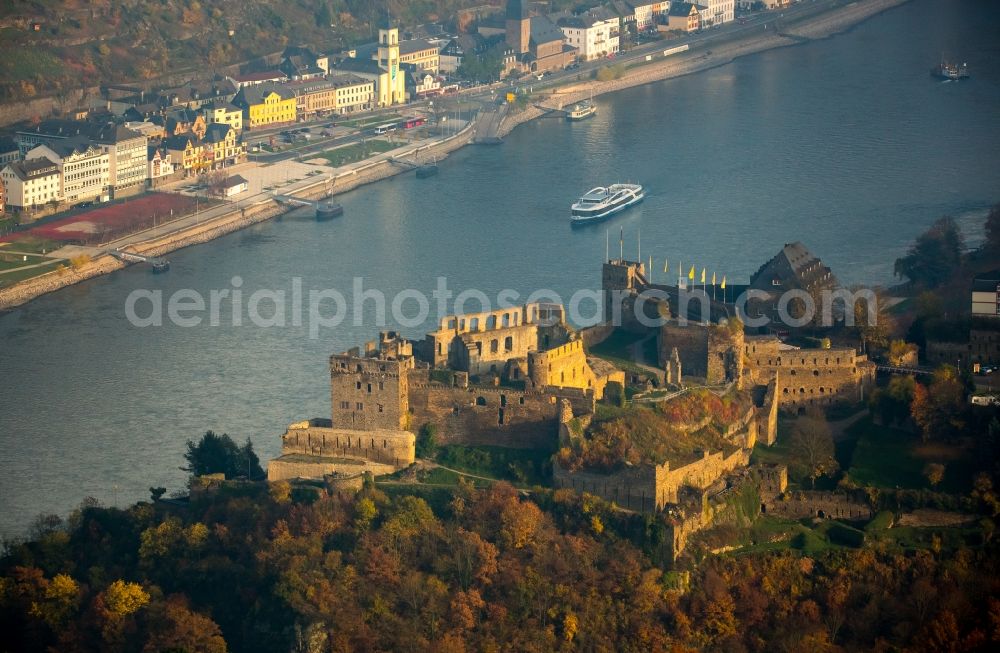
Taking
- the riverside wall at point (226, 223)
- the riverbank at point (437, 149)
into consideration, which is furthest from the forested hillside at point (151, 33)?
the riverside wall at point (226, 223)

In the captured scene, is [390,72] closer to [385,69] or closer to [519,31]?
[385,69]

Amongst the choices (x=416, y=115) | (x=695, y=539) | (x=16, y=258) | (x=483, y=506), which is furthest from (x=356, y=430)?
(x=416, y=115)

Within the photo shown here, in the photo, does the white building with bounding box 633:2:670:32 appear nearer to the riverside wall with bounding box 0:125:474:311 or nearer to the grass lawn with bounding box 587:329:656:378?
the riverside wall with bounding box 0:125:474:311

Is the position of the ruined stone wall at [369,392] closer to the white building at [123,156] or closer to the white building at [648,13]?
the white building at [123,156]

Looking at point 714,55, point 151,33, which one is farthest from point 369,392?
point 714,55

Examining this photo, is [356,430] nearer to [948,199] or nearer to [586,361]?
[586,361]

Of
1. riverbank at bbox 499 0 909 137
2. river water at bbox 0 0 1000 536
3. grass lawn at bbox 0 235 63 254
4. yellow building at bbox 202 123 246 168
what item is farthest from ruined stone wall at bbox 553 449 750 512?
riverbank at bbox 499 0 909 137
